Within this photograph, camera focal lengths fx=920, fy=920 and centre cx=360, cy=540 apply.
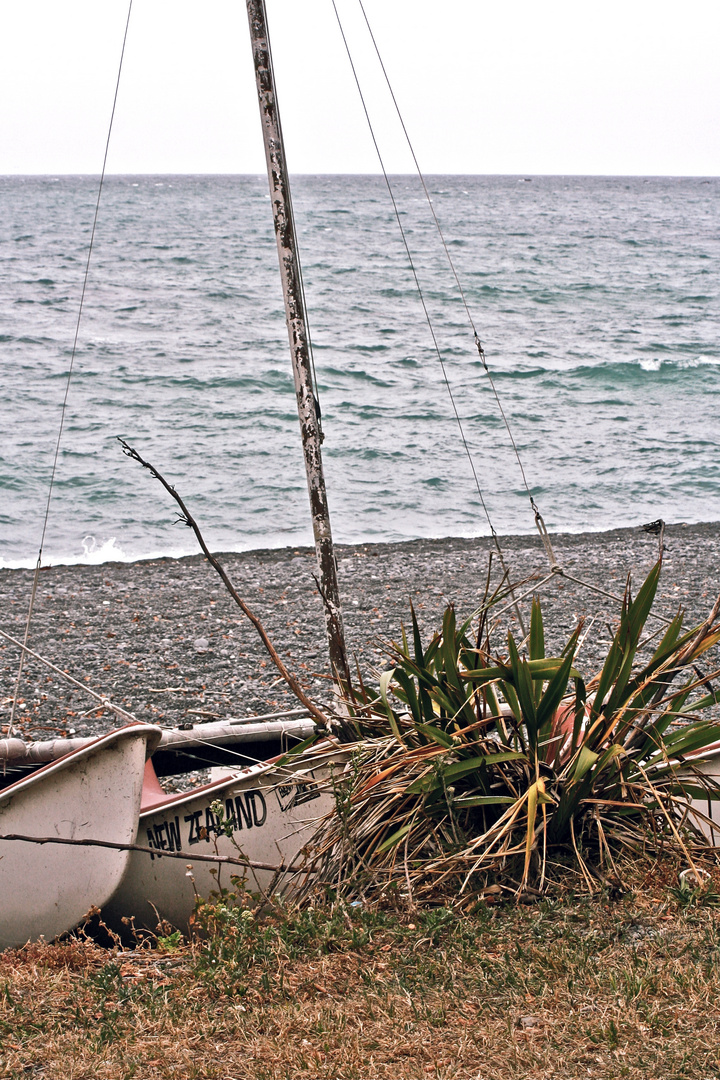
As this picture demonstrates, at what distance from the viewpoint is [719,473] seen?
66.6 feet

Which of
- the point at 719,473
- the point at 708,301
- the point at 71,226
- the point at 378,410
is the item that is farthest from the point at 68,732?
the point at 71,226

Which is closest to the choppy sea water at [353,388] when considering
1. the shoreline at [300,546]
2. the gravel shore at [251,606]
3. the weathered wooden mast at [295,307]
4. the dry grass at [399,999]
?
the shoreline at [300,546]

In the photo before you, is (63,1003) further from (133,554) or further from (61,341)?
(61,341)

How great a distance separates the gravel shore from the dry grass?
3645 millimetres

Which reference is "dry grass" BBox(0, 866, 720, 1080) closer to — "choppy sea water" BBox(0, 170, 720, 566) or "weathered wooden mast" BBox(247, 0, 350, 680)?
"weathered wooden mast" BBox(247, 0, 350, 680)

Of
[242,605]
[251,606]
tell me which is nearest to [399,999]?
[242,605]

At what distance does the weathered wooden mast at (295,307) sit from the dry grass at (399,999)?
1.57 m

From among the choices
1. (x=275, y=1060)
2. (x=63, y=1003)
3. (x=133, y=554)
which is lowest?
(x=133, y=554)

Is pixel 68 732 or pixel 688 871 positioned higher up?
pixel 688 871

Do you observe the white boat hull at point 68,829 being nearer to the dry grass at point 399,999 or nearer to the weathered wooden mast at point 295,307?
the dry grass at point 399,999

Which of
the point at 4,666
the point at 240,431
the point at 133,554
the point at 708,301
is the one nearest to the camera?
the point at 4,666

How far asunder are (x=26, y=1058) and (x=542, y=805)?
206 centimetres

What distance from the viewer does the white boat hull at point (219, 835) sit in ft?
13.9

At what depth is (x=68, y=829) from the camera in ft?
13.5
